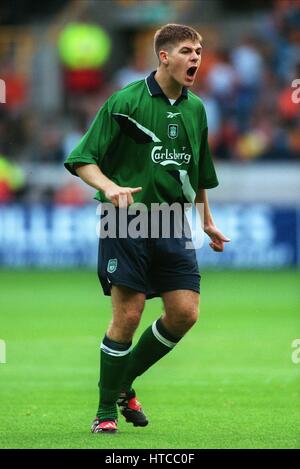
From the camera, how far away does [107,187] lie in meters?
6.95

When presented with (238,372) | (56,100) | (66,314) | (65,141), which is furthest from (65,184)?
(238,372)

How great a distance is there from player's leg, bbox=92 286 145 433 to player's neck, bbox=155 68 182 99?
1.21 meters

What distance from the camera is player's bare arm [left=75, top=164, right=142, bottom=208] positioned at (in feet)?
22.4

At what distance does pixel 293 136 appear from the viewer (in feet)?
70.1

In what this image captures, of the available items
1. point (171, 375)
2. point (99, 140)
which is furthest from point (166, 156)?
point (171, 375)

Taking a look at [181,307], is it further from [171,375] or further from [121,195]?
[171,375]

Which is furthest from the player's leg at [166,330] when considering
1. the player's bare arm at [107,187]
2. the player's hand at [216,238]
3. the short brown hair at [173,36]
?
the short brown hair at [173,36]

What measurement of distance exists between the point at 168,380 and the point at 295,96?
11.9 meters

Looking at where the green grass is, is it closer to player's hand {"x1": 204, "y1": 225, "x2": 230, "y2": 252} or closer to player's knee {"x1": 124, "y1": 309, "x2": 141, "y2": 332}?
player's knee {"x1": 124, "y1": 309, "x2": 141, "y2": 332}

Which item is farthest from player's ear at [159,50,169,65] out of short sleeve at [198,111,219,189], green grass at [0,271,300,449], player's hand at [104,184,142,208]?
green grass at [0,271,300,449]

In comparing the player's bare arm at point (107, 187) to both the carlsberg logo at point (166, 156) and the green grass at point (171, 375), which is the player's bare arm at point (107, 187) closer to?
the carlsberg logo at point (166, 156)

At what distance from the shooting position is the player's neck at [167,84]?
24.2ft

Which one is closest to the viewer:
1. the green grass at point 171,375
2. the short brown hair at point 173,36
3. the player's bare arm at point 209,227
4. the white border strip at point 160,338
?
the green grass at point 171,375

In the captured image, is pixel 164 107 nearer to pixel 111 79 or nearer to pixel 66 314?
pixel 66 314
